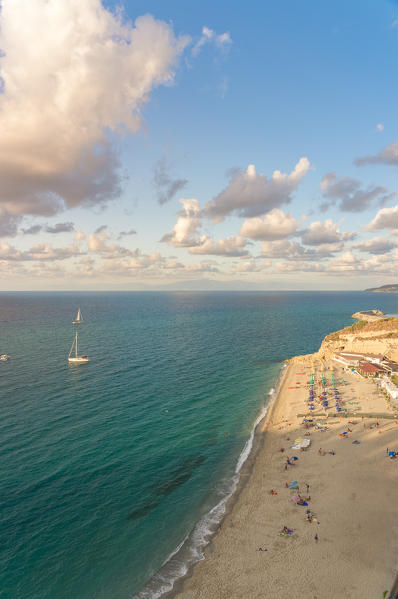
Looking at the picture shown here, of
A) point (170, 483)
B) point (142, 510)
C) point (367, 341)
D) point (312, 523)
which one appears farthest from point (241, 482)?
point (367, 341)

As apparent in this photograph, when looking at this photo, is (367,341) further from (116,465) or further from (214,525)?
(116,465)

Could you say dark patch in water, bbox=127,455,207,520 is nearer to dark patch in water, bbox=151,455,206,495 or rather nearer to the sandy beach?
dark patch in water, bbox=151,455,206,495

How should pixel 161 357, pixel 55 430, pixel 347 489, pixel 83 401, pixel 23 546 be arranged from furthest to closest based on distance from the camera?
pixel 161 357 → pixel 83 401 → pixel 55 430 → pixel 347 489 → pixel 23 546

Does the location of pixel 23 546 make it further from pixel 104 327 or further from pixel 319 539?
pixel 104 327

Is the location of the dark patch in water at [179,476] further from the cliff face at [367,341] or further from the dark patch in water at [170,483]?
the cliff face at [367,341]

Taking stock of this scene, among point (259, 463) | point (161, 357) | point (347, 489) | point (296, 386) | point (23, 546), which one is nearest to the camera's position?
point (23, 546)

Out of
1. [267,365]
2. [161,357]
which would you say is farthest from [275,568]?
[161,357]

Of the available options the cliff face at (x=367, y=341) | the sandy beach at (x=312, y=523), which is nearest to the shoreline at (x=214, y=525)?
the sandy beach at (x=312, y=523)

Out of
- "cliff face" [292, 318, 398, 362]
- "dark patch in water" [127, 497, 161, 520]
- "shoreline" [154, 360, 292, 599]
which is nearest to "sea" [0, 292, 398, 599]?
"dark patch in water" [127, 497, 161, 520]
